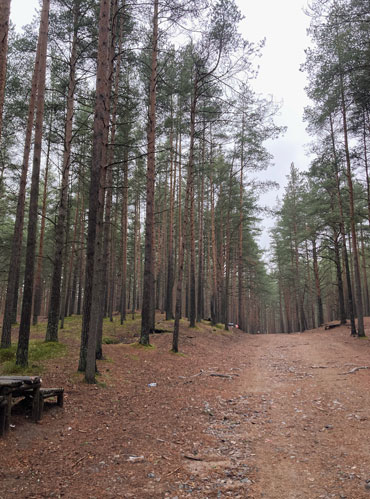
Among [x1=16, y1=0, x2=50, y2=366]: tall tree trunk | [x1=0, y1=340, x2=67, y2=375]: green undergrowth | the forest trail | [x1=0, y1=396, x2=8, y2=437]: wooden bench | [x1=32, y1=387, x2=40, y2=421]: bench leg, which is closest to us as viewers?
the forest trail

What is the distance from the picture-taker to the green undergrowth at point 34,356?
7277mm

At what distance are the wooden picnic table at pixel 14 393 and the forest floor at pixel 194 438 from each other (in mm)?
179

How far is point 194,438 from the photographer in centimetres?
474

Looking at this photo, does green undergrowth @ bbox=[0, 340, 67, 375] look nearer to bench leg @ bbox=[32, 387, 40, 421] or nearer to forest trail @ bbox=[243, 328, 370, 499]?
bench leg @ bbox=[32, 387, 40, 421]

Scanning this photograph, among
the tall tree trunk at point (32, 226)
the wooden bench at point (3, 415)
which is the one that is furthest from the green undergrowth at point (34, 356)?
the wooden bench at point (3, 415)

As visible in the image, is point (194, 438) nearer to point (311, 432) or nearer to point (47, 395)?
point (311, 432)

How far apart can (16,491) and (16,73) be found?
15.9 metres

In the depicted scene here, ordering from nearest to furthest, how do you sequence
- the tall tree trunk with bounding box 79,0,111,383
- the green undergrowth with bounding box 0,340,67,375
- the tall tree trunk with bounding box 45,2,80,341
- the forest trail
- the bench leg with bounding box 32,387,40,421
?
the forest trail, the bench leg with bounding box 32,387,40,421, the green undergrowth with bounding box 0,340,67,375, the tall tree trunk with bounding box 79,0,111,383, the tall tree trunk with bounding box 45,2,80,341

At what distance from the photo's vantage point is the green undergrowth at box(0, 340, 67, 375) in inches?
287

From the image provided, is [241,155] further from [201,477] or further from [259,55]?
[201,477]

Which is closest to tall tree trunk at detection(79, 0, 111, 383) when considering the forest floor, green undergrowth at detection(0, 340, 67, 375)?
green undergrowth at detection(0, 340, 67, 375)

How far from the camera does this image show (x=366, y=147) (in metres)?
16.0

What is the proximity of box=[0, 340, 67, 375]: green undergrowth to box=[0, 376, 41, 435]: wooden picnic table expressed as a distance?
2.56 meters

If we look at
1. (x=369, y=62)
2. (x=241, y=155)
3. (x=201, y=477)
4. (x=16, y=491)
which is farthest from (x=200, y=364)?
(x=241, y=155)
